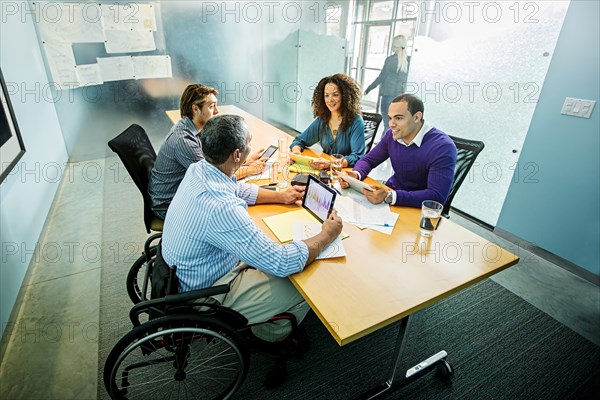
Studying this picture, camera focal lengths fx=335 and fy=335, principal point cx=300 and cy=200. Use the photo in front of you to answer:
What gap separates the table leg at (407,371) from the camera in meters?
1.35

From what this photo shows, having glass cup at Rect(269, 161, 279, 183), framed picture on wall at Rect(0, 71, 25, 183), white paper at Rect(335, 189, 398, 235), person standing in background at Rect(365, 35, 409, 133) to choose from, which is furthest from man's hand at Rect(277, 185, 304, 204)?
person standing in background at Rect(365, 35, 409, 133)

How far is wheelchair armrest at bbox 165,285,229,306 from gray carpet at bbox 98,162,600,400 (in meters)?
0.65

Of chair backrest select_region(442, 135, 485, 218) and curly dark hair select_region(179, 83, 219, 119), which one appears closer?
chair backrest select_region(442, 135, 485, 218)

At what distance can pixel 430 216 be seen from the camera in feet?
4.79

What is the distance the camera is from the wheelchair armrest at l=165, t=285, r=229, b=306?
1111mm

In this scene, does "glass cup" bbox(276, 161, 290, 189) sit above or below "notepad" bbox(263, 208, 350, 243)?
above

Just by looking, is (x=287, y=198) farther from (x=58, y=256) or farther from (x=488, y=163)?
(x=488, y=163)

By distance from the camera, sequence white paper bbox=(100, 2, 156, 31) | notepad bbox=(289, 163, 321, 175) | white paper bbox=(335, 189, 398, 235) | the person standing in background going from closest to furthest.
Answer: white paper bbox=(335, 189, 398, 235) → notepad bbox=(289, 163, 321, 175) → the person standing in background → white paper bbox=(100, 2, 156, 31)

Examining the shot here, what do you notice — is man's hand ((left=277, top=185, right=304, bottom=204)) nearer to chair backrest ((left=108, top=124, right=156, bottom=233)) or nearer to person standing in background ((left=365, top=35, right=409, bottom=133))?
chair backrest ((left=108, top=124, right=156, bottom=233))

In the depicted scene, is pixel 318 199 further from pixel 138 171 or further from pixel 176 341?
pixel 138 171

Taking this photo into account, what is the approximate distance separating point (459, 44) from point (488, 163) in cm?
105

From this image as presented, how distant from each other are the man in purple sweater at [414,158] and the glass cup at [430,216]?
20cm

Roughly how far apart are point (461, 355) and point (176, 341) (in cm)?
139

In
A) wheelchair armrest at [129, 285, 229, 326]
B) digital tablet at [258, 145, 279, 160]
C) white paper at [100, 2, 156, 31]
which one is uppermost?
white paper at [100, 2, 156, 31]
